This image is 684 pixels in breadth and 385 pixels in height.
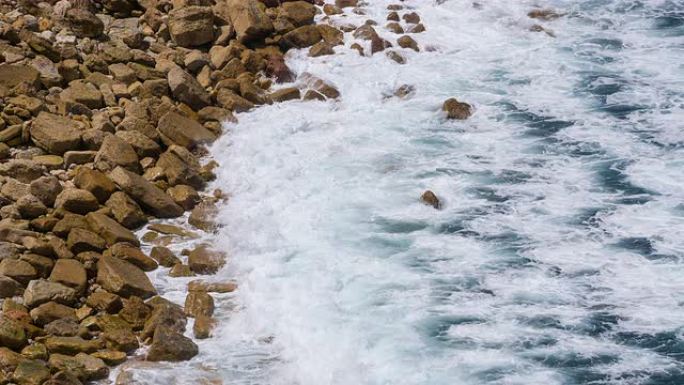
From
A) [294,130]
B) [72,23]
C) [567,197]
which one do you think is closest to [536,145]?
[567,197]

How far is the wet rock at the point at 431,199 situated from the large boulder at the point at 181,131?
3556 millimetres

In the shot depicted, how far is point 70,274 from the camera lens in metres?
10.3

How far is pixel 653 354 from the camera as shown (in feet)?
31.9

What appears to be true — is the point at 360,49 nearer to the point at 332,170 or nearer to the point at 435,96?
the point at 435,96

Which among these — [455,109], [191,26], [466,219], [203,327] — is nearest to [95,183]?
[203,327]

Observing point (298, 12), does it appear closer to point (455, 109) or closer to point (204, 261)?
point (455, 109)

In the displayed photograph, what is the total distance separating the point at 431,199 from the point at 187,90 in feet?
14.8

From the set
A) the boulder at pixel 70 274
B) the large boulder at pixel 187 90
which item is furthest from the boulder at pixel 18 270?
the large boulder at pixel 187 90

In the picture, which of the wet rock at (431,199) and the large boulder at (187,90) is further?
the large boulder at (187,90)

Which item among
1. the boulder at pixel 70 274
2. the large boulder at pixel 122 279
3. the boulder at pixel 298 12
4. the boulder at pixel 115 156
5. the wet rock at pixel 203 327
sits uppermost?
the boulder at pixel 298 12

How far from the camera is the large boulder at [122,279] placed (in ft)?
34.1

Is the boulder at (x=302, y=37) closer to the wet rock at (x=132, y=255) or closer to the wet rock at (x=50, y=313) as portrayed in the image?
Result: the wet rock at (x=132, y=255)

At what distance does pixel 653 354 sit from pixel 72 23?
10.6m

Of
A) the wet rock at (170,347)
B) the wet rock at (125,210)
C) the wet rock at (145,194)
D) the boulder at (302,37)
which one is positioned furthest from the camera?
the boulder at (302,37)
